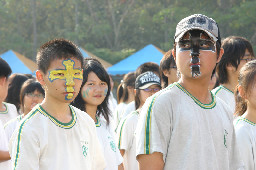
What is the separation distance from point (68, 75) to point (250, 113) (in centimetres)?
154

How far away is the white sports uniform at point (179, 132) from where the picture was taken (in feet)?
9.19

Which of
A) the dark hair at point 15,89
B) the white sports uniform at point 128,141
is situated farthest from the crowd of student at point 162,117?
the dark hair at point 15,89

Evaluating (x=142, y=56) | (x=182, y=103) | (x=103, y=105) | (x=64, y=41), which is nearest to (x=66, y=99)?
(x=64, y=41)

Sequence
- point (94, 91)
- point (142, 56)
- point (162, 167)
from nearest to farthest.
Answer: point (162, 167) < point (94, 91) < point (142, 56)

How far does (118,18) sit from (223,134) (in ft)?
117

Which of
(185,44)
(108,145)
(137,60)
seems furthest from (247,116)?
(137,60)

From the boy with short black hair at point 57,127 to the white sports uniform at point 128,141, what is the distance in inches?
64.2

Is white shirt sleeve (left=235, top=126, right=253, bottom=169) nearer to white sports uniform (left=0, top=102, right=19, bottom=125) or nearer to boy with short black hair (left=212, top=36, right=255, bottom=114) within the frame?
boy with short black hair (left=212, top=36, right=255, bottom=114)

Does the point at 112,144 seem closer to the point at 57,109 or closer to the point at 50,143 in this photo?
the point at 57,109

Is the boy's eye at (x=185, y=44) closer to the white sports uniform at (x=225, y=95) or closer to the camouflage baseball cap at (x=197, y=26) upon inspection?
the camouflage baseball cap at (x=197, y=26)

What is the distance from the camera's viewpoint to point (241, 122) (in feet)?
13.3

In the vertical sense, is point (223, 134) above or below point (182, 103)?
below

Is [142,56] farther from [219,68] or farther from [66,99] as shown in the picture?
[66,99]

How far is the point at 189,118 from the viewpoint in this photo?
9.37 feet
